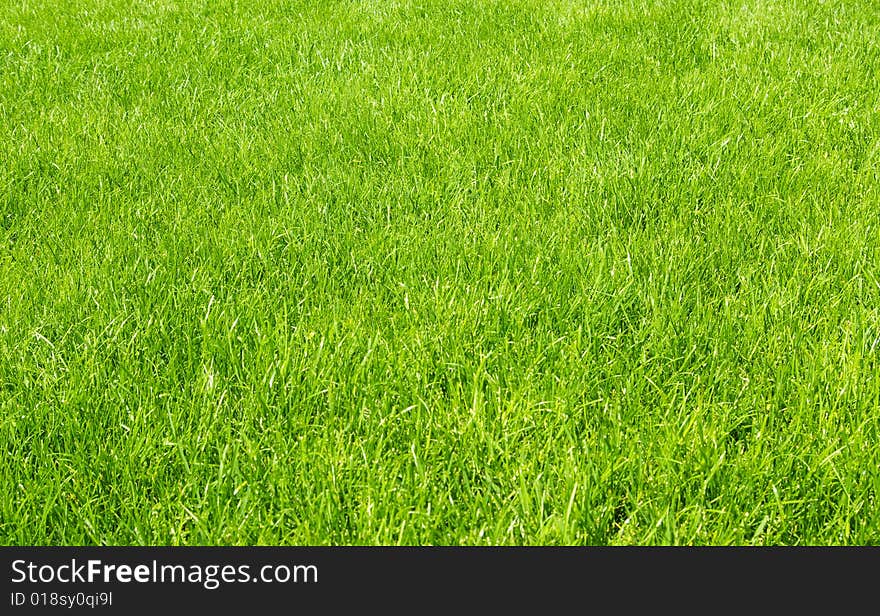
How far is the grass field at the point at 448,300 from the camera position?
1.65 metres

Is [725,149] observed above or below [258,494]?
above

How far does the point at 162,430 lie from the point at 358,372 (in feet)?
1.56

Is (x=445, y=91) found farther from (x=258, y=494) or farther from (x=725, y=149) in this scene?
(x=258, y=494)

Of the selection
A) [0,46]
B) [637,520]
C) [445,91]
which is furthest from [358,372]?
[0,46]

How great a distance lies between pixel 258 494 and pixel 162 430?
33 centimetres

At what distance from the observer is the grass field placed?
165 cm

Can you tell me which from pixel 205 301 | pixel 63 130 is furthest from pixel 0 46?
pixel 205 301

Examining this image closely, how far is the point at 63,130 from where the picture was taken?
3.60 m

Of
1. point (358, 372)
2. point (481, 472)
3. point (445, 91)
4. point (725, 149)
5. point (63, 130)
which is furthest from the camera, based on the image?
point (445, 91)

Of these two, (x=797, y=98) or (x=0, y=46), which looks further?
(x=0, y=46)

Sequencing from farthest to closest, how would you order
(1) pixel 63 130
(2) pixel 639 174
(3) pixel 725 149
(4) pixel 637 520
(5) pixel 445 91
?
(5) pixel 445 91 < (1) pixel 63 130 < (3) pixel 725 149 < (2) pixel 639 174 < (4) pixel 637 520

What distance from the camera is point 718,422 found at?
5.96 ft

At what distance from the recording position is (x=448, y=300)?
7.42 ft

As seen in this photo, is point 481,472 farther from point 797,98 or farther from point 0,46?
point 0,46
